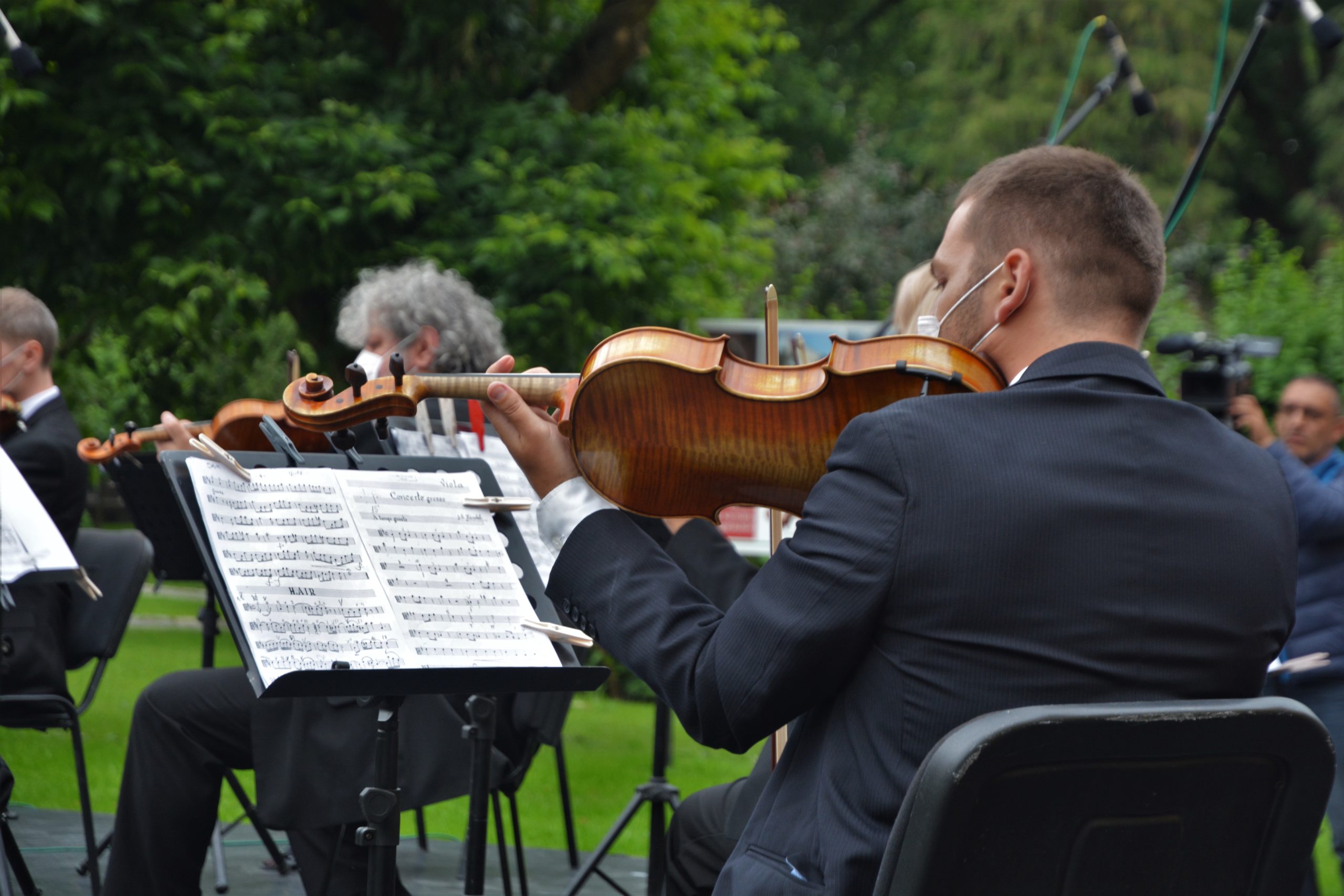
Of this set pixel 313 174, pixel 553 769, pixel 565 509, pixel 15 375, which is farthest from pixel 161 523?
pixel 313 174

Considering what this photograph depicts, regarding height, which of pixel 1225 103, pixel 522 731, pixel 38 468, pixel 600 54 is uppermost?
pixel 600 54

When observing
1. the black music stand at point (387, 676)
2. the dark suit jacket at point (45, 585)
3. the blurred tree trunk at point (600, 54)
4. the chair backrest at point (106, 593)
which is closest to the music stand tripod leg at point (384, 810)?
the black music stand at point (387, 676)

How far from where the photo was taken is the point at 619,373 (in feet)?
5.82

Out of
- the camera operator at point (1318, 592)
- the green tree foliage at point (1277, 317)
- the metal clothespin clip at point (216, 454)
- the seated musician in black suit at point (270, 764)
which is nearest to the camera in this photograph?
the metal clothespin clip at point (216, 454)

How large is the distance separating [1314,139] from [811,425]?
18.3 meters

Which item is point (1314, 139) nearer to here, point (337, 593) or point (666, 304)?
point (666, 304)

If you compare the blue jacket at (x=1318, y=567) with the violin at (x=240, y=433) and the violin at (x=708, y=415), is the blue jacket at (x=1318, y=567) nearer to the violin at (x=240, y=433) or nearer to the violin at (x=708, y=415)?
the violin at (x=708, y=415)

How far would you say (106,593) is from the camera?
3.87 m

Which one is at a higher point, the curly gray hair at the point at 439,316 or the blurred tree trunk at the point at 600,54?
the blurred tree trunk at the point at 600,54

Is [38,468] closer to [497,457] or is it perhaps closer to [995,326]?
[497,457]

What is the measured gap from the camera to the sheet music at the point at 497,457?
2738 mm

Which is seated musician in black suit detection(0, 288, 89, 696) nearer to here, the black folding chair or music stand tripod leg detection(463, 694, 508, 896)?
the black folding chair

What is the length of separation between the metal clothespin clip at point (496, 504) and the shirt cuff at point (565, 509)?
47cm

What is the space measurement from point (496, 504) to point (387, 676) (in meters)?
0.36
